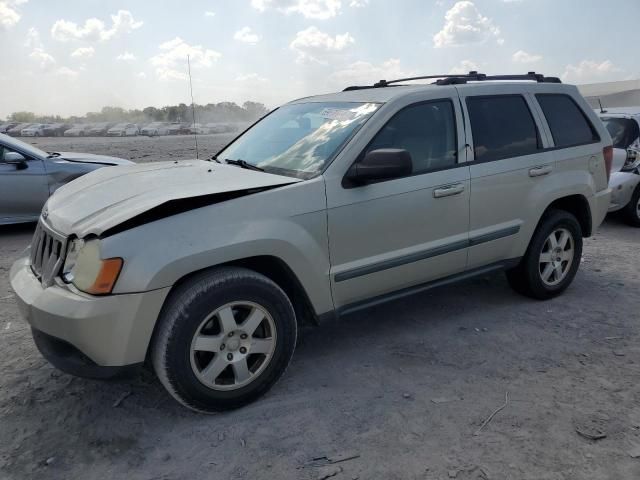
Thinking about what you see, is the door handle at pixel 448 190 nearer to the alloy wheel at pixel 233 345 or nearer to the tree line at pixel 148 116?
the alloy wheel at pixel 233 345

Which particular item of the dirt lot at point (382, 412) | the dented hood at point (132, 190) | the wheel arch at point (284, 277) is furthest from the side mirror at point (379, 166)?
the dirt lot at point (382, 412)

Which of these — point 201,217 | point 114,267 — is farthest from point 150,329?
point 201,217

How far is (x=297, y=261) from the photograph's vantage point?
315 centimetres

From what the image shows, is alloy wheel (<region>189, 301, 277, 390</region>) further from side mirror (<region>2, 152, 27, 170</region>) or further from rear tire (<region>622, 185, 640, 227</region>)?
rear tire (<region>622, 185, 640, 227</region>)

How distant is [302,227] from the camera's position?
124 inches

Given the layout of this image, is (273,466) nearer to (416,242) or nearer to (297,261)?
(297,261)

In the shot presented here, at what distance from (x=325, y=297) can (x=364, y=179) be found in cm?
74

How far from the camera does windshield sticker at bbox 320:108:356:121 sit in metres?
3.69

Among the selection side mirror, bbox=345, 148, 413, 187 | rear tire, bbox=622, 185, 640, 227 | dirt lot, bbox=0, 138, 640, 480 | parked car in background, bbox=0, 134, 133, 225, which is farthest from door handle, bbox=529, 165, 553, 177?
parked car in background, bbox=0, 134, 133, 225

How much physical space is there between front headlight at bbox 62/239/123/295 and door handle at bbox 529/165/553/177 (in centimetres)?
305

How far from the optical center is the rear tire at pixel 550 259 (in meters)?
4.44

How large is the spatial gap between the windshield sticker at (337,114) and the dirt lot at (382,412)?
1.53m

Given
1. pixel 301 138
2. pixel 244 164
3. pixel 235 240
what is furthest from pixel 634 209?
pixel 235 240

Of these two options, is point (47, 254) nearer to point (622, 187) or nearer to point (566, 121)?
point (566, 121)
